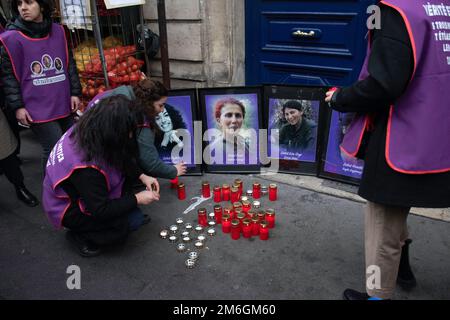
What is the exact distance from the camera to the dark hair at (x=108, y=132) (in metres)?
2.32

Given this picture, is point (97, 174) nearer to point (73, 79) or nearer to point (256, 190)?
point (73, 79)

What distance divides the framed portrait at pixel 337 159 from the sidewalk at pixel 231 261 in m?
0.25

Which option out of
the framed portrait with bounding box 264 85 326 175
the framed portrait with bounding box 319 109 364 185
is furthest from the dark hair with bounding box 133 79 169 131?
the framed portrait with bounding box 319 109 364 185

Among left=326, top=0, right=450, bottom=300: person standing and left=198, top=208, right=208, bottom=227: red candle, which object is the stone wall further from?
left=326, top=0, right=450, bottom=300: person standing

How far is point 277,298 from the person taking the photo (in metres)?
2.48

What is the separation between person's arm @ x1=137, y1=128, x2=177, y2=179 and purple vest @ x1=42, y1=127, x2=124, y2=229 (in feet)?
1.17

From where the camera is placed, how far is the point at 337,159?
3791 millimetres

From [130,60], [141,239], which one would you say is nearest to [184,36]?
[130,60]

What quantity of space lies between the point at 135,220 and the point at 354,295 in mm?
1704

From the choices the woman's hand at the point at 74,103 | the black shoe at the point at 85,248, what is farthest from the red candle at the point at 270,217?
the woman's hand at the point at 74,103

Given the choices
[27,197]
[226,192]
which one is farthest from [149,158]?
[27,197]

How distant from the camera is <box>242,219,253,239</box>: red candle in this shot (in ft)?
10.1
